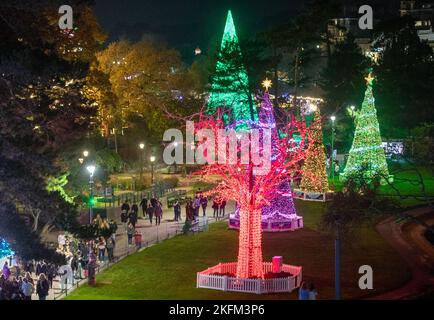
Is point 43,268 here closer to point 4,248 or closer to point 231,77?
point 4,248

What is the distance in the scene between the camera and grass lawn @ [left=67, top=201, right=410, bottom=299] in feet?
82.6

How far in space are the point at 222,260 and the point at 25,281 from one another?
9.28 metres

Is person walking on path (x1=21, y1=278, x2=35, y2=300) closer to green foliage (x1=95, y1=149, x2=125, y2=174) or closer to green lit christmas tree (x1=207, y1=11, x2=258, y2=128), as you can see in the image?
green foliage (x1=95, y1=149, x2=125, y2=174)

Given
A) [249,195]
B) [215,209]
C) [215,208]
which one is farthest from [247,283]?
[215,209]

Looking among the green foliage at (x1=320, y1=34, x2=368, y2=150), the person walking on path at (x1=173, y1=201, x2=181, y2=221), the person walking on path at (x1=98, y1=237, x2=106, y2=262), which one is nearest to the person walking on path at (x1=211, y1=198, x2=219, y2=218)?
the person walking on path at (x1=173, y1=201, x2=181, y2=221)

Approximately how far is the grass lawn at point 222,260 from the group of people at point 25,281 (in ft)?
3.80

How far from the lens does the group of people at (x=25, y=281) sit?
21.8m

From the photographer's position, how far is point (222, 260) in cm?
3044

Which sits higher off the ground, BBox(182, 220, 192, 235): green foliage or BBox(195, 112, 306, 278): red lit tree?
BBox(195, 112, 306, 278): red lit tree

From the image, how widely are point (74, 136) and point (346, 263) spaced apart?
39.5 ft

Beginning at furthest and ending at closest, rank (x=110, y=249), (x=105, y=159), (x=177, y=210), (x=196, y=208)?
(x=105, y=159), (x=196, y=208), (x=177, y=210), (x=110, y=249)

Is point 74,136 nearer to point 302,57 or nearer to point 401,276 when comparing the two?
point 401,276

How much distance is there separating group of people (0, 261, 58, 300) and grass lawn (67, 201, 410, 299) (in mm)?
1157
